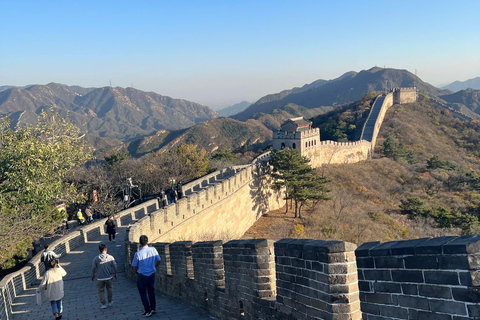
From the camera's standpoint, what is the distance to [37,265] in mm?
10461

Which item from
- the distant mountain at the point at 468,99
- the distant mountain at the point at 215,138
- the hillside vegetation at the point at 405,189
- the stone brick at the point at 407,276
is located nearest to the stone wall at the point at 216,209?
the hillside vegetation at the point at 405,189

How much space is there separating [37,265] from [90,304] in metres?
4.47

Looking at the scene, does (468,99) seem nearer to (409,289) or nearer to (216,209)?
(216,209)

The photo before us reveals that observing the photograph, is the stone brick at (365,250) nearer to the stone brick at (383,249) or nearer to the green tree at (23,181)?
the stone brick at (383,249)

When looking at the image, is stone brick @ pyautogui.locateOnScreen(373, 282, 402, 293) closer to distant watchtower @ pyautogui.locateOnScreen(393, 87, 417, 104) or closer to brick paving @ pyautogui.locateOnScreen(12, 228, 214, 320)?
brick paving @ pyautogui.locateOnScreen(12, 228, 214, 320)

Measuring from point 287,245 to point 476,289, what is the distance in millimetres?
1625

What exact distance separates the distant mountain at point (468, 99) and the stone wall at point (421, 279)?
121 metres

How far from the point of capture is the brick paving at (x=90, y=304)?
235 inches

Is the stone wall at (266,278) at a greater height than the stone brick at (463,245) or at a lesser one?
lesser

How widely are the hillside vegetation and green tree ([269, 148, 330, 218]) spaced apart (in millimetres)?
1307

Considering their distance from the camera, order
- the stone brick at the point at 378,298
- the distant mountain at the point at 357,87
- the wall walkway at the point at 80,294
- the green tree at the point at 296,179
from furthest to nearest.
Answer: the distant mountain at the point at 357,87 → the green tree at the point at 296,179 → the wall walkway at the point at 80,294 → the stone brick at the point at 378,298

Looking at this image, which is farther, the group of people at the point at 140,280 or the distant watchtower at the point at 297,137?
the distant watchtower at the point at 297,137

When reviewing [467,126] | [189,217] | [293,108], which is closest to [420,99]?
Answer: [467,126]

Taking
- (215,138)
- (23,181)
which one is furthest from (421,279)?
(215,138)
